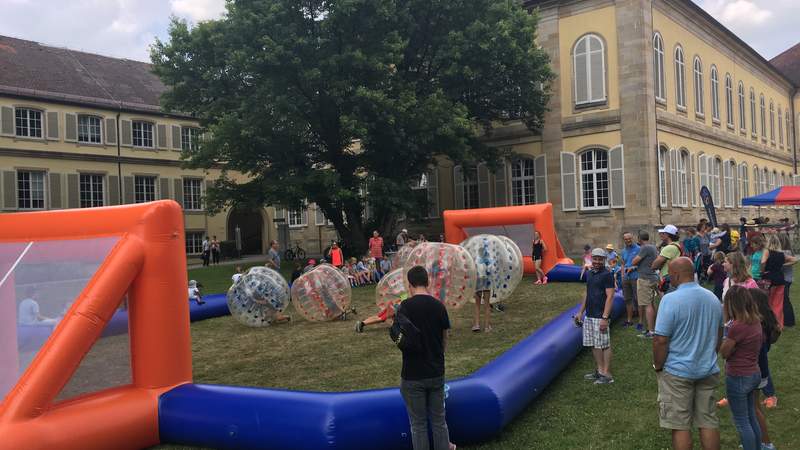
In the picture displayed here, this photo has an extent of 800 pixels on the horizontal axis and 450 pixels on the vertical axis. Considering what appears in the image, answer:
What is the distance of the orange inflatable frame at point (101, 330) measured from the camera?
5.60m

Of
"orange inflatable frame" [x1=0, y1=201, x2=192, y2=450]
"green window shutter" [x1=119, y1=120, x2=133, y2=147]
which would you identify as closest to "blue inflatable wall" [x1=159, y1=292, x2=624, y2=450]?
"orange inflatable frame" [x1=0, y1=201, x2=192, y2=450]

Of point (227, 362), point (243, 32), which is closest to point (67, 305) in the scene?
point (227, 362)

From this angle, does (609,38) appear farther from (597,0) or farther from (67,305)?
Result: (67,305)

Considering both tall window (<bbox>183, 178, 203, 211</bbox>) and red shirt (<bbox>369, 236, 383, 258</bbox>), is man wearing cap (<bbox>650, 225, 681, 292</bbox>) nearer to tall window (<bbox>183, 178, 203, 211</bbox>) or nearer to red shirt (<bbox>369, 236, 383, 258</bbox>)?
red shirt (<bbox>369, 236, 383, 258</bbox>)

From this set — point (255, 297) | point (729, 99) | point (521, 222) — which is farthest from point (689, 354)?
point (729, 99)

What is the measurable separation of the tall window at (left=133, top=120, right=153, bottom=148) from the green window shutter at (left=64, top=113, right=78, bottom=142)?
3314 mm

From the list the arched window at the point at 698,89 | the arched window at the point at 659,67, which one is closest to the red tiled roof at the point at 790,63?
the arched window at the point at 698,89

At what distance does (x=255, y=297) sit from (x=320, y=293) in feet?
4.31

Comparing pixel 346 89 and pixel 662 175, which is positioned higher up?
pixel 346 89

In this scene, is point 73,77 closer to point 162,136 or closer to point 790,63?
point 162,136

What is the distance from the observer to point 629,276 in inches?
421

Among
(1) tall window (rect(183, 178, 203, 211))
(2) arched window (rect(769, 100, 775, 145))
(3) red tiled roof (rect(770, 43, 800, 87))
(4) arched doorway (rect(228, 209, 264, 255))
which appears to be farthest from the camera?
(3) red tiled roof (rect(770, 43, 800, 87))

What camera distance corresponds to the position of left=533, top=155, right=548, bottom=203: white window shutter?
89.4 ft

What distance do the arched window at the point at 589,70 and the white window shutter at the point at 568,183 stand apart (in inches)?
92.0
